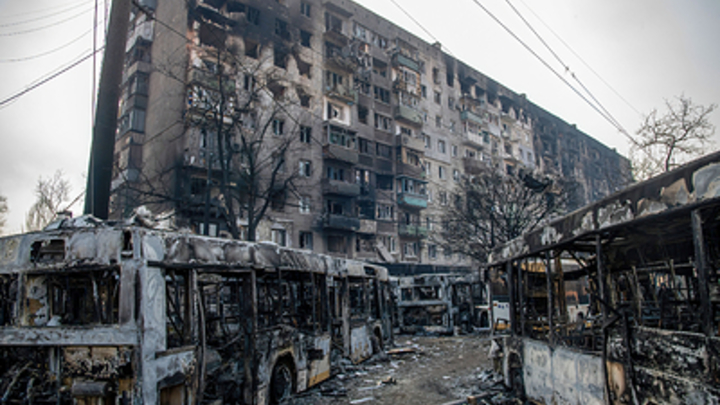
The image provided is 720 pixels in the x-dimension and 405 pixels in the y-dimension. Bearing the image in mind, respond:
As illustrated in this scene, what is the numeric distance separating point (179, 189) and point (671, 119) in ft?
82.1

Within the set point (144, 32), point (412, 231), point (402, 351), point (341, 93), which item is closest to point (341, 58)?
point (341, 93)

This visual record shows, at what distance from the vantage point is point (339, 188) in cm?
3156

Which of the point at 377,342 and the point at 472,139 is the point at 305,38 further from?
the point at 377,342

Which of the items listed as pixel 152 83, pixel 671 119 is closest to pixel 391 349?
pixel 671 119

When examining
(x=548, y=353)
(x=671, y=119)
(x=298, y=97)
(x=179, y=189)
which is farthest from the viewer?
(x=298, y=97)

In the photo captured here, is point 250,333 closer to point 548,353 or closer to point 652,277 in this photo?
point 548,353

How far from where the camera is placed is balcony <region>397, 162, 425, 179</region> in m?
37.5

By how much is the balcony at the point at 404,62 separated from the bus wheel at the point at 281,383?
118 feet

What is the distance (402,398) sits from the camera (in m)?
8.88

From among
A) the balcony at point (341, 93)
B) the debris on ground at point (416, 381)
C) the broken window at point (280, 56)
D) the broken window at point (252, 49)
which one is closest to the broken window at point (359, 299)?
the debris on ground at point (416, 381)

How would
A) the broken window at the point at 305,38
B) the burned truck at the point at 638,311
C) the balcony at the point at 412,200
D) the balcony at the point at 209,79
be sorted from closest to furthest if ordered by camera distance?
the burned truck at the point at 638,311 < the balcony at the point at 209,79 < the broken window at the point at 305,38 < the balcony at the point at 412,200

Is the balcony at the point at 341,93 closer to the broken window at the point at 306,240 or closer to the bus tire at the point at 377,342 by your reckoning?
the broken window at the point at 306,240

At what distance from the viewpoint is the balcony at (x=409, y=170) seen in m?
37.5

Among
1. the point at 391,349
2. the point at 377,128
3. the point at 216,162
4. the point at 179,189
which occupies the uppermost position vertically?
the point at 377,128
